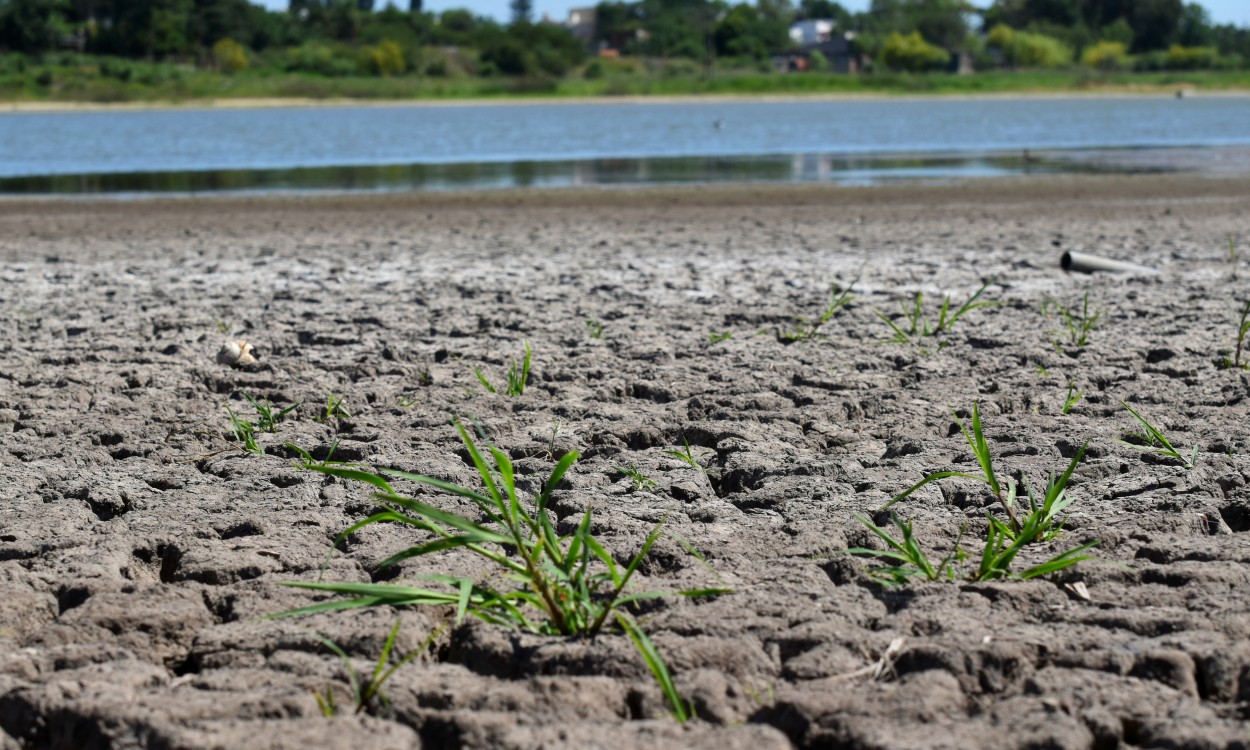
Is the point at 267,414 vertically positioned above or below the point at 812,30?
below

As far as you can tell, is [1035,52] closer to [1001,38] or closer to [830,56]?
[1001,38]

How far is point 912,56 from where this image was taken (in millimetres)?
95250

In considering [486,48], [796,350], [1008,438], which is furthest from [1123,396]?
[486,48]

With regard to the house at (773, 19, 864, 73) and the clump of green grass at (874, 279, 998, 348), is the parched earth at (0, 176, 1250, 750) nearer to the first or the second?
the clump of green grass at (874, 279, 998, 348)

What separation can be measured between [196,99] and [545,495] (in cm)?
6191

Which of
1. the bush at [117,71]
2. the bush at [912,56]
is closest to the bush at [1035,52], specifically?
the bush at [912,56]

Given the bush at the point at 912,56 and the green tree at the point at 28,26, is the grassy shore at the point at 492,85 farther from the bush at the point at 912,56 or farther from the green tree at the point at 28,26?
the bush at the point at 912,56

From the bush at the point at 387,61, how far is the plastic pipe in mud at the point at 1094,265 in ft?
243

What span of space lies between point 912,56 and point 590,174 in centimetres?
8119

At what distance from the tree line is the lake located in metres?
31.8

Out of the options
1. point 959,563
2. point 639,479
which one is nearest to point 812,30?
point 639,479

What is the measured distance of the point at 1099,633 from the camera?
2.46 meters

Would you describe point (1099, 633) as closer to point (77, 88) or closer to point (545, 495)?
point (545, 495)

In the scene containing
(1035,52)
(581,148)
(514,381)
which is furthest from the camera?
(1035,52)
